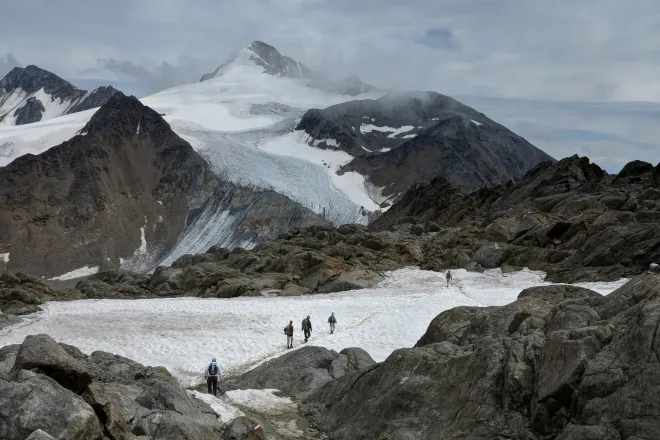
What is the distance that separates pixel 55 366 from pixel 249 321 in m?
25.8

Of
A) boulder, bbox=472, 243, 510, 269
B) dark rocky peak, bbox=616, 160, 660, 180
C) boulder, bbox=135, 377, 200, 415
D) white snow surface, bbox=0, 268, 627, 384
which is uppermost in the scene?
dark rocky peak, bbox=616, 160, 660, 180

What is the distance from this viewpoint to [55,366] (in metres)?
12.0

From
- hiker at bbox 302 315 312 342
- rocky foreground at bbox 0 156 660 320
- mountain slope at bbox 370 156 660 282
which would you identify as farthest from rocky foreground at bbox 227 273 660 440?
rocky foreground at bbox 0 156 660 320

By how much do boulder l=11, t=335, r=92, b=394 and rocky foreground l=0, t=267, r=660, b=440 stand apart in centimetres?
2

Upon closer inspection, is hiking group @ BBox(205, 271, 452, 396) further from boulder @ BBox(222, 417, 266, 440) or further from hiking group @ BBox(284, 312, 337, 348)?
boulder @ BBox(222, 417, 266, 440)

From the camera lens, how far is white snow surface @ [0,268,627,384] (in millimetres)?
30359

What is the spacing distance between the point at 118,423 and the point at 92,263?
126 meters

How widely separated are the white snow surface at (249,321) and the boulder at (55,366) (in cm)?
1342

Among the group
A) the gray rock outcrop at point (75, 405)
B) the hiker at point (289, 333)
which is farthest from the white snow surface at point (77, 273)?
the gray rock outcrop at point (75, 405)

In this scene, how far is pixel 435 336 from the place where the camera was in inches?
795

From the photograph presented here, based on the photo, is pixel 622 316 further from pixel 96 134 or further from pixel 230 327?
pixel 96 134

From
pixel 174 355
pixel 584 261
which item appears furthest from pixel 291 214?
pixel 174 355

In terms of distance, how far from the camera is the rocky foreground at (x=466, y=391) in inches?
408

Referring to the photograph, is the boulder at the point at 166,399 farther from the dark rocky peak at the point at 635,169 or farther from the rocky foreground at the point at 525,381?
the dark rocky peak at the point at 635,169
